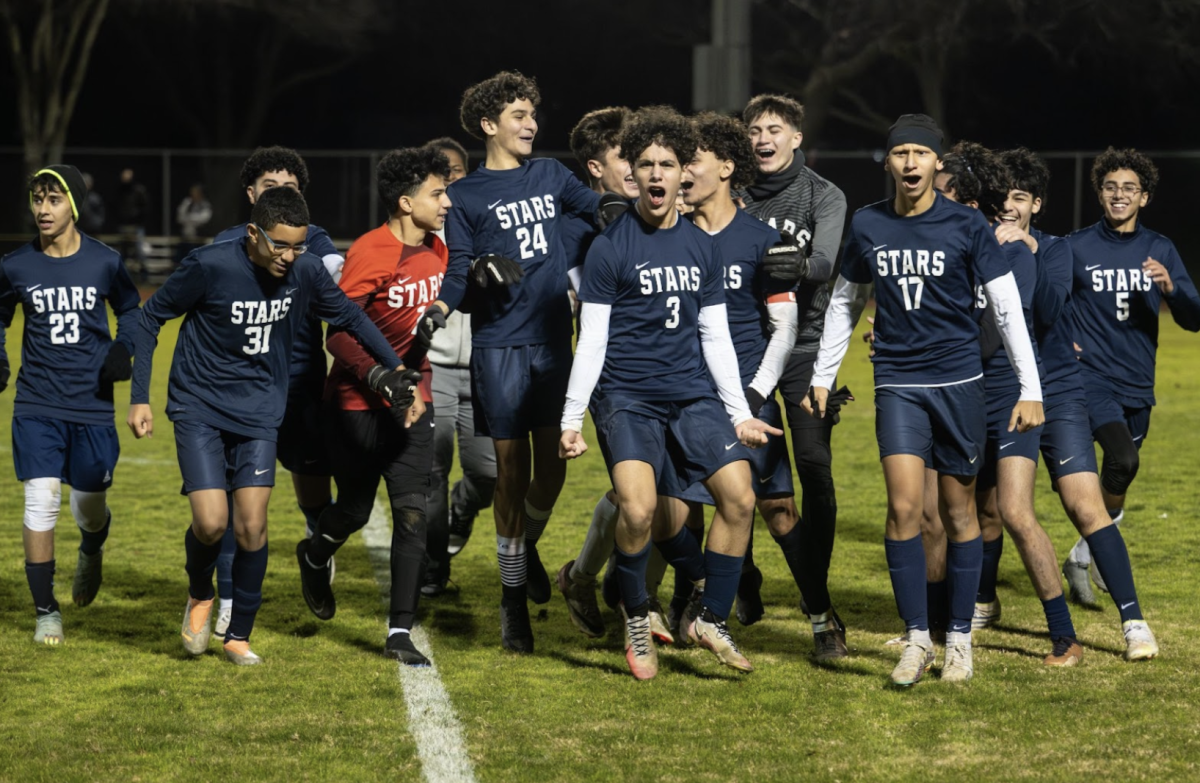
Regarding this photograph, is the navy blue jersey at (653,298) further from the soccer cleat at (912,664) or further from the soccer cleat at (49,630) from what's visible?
the soccer cleat at (49,630)

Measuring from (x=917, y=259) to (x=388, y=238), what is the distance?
223cm

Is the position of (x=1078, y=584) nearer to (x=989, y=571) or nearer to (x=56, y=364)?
(x=989, y=571)

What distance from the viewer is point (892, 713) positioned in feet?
18.9

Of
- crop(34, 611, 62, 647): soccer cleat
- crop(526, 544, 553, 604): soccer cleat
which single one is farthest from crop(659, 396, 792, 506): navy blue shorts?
crop(34, 611, 62, 647): soccer cleat

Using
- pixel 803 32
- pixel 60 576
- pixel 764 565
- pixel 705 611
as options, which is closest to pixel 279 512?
pixel 60 576

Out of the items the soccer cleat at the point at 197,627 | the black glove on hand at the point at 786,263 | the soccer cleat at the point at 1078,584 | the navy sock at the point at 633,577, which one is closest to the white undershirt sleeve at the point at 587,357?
the navy sock at the point at 633,577

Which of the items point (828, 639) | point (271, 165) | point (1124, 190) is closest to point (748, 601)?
point (828, 639)

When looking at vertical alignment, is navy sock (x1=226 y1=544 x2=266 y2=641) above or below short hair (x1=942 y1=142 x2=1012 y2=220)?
below

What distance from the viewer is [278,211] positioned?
20.7 ft

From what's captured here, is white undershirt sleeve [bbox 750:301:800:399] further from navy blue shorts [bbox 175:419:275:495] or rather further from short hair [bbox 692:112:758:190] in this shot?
navy blue shorts [bbox 175:419:275:495]

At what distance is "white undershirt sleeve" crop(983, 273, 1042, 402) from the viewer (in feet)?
19.7

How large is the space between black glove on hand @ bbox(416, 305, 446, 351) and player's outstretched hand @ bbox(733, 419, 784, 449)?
4.01 feet

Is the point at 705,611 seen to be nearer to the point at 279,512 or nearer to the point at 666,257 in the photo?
the point at 666,257

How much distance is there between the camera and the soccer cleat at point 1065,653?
6.41 meters
